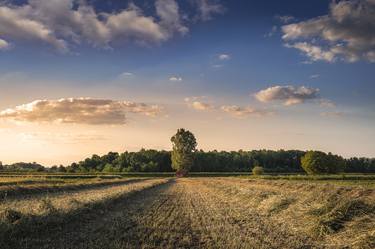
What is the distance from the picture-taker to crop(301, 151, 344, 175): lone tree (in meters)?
91.4

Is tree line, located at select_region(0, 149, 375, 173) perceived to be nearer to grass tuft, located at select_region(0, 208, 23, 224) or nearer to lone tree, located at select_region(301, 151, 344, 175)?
lone tree, located at select_region(301, 151, 344, 175)

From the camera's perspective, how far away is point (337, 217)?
16047 millimetres

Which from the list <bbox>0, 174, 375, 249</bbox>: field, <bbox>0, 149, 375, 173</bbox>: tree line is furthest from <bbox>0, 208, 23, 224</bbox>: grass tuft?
<bbox>0, 149, 375, 173</bbox>: tree line

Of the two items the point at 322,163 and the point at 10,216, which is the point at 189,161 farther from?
the point at 10,216

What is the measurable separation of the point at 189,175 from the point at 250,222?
388 feet

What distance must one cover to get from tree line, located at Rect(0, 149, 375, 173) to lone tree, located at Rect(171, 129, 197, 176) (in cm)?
1904

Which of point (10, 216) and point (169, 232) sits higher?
point (10, 216)

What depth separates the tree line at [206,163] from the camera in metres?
150

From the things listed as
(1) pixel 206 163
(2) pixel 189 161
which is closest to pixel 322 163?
(2) pixel 189 161

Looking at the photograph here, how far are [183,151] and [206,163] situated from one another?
2810 cm

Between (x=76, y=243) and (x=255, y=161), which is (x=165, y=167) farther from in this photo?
(x=76, y=243)

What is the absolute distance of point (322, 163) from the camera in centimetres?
9169

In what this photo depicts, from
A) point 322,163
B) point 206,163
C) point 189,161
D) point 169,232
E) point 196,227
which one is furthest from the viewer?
point 206,163

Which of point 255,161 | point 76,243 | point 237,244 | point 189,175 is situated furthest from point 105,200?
point 255,161
